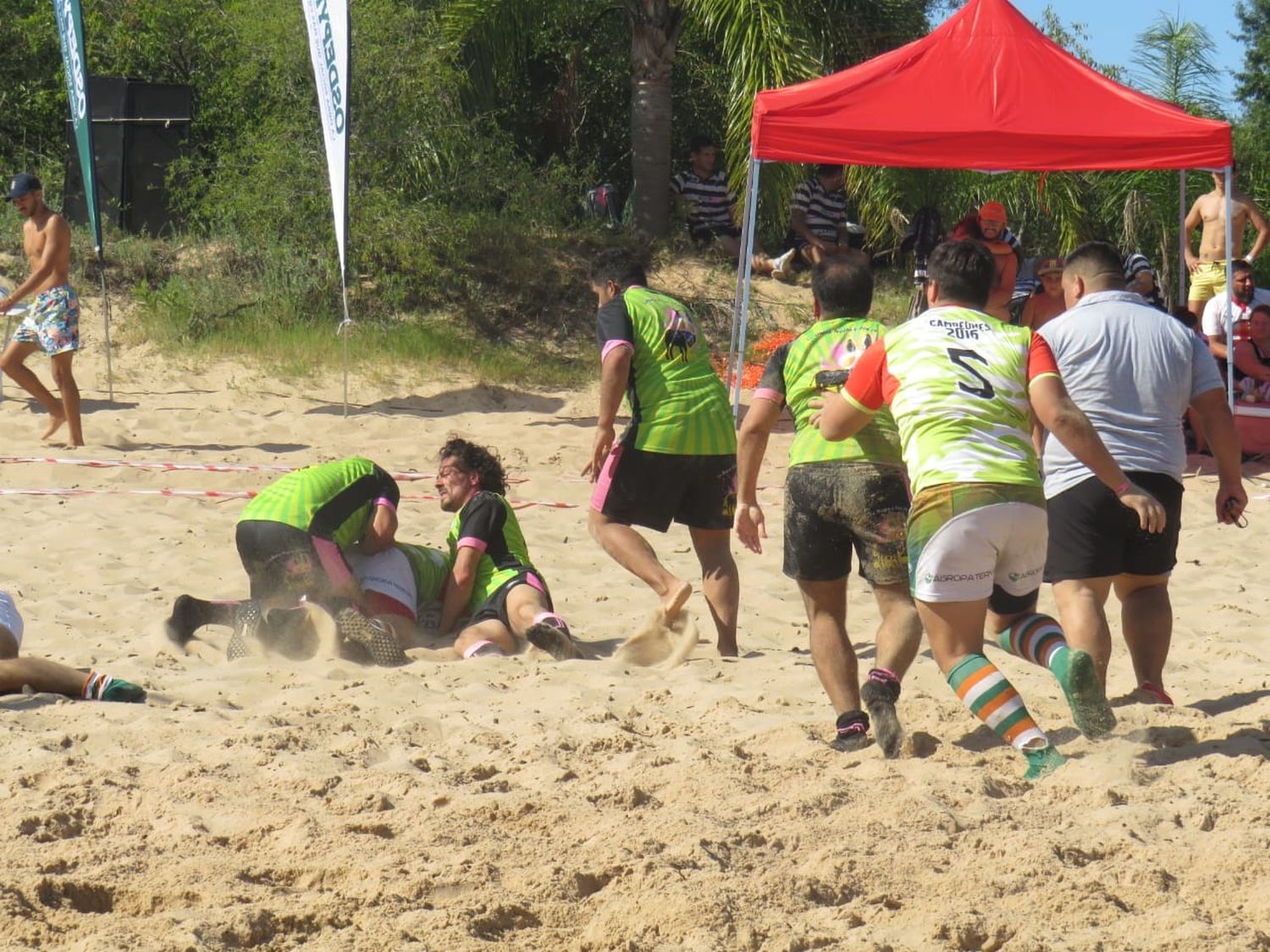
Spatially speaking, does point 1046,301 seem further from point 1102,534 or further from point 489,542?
point 1102,534

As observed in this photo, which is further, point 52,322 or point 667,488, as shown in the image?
point 52,322

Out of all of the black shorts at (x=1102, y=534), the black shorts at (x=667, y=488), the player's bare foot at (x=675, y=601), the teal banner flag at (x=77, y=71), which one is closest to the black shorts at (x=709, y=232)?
the teal banner flag at (x=77, y=71)

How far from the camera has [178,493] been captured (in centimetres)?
854

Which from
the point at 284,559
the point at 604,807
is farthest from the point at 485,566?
the point at 604,807

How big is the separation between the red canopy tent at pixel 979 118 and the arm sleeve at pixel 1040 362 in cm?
514

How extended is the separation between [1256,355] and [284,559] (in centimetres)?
713

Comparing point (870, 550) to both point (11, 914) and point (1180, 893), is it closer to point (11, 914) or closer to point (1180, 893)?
point (1180, 893)

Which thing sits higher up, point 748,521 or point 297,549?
point 748,521

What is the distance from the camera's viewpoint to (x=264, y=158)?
13.1 metres

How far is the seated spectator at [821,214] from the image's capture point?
13305 mm

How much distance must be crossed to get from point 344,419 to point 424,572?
450 centimetres

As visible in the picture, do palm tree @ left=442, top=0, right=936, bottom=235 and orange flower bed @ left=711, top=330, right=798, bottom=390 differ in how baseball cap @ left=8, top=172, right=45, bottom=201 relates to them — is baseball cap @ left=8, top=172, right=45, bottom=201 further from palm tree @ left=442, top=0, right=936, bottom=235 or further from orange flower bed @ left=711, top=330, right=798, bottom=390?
orange flower bed @ left=711, top=330, right=798, bottom=390

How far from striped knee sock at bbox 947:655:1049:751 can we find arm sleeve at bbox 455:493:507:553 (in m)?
2.55

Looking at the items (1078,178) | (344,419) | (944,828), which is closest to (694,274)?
(1078,178)
